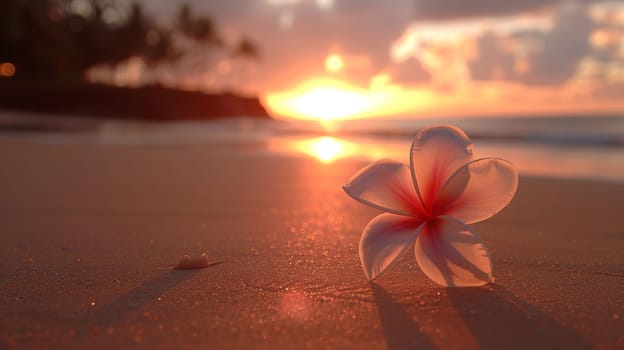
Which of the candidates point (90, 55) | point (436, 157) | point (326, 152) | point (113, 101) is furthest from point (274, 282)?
point (90, 55)

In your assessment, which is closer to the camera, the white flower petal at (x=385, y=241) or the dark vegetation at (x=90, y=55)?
the white flower petal at (x=385, y=241)

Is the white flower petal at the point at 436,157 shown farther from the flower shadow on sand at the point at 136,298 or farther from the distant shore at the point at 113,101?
the distant shore at the point at 113,101

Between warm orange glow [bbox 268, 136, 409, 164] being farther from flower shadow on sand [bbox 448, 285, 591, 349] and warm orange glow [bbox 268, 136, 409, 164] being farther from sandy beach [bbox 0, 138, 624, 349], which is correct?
flower shadow on sand [bbox 448, 285, 591, 349]

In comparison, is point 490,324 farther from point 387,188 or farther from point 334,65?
point 334,65

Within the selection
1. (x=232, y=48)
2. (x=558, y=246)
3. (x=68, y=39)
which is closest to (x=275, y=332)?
(x=558, y=246)

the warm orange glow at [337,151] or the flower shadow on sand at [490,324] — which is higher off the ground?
the flower shadow on sand at [490,324]

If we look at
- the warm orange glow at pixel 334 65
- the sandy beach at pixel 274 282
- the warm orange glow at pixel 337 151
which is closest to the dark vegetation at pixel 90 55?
the warm orange glow at pixel 334 65

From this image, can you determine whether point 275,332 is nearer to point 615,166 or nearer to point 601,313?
point 601,313
